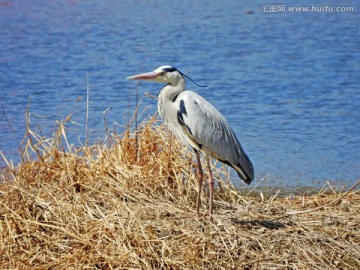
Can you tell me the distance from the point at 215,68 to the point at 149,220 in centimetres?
638

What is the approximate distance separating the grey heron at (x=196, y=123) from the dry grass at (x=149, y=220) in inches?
13.2

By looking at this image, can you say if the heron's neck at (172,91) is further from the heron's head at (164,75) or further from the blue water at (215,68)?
the blue water at (215,68)

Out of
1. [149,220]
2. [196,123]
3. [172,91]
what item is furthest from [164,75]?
[149,220]

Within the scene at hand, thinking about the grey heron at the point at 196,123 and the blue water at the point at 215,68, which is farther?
the blue water at the point at 215,68

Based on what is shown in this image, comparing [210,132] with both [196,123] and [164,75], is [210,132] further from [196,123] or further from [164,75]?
[164,75]

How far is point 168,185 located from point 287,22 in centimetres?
909

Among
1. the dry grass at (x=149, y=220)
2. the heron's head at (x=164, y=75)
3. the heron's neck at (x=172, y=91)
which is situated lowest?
the dry grass at (x=149, y=220)

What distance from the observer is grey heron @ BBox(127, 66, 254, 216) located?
5.39 metres

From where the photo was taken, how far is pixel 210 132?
5.45 meters

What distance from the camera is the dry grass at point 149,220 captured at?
4.74m

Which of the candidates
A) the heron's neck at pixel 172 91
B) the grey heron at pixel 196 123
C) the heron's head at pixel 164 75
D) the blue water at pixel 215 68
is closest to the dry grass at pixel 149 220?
the grey heron at pixel 196 123

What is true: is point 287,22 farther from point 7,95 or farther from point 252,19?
point 7,95

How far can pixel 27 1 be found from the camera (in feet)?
53.3

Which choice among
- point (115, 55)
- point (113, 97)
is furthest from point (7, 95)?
point (115, 55)
